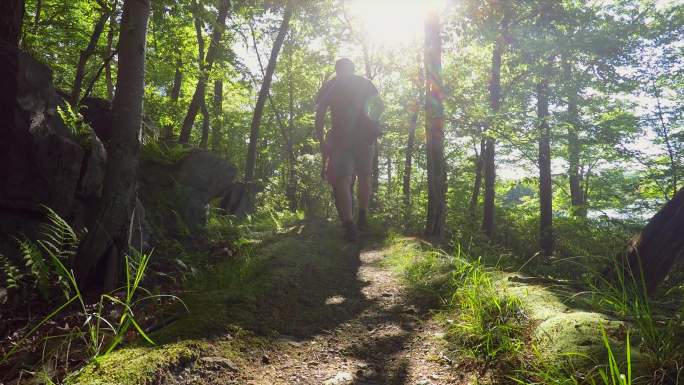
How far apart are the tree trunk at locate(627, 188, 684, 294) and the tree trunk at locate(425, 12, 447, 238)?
3.41 meters

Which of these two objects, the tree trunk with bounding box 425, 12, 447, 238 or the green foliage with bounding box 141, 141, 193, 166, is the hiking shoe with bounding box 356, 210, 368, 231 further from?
the green foliage with bounding box 141, 141, 193, 166

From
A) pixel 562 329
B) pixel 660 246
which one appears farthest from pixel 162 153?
pixel 660 246

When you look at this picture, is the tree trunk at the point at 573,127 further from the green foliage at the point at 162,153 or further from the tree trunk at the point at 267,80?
the green foliage at the point at 162,153

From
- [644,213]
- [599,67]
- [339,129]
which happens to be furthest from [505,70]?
[339,129]

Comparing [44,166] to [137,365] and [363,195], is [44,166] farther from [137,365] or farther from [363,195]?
[363,195]

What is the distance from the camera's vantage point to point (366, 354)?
2320mm

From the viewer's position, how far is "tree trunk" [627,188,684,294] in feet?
11.2

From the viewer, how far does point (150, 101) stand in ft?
39.8

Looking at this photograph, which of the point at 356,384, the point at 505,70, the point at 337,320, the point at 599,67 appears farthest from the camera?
the point at 505,70

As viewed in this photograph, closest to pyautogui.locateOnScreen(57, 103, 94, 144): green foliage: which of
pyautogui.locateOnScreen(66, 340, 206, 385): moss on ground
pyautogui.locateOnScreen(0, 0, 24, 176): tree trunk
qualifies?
pyautogui.locateOnScreen(0, 0, 24, 176): tree trunk

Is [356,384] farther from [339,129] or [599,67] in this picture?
[599,67]

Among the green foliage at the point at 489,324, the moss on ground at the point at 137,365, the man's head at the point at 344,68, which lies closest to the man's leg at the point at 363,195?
the man's head at the point at 344,68

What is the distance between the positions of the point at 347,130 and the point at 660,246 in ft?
13.0

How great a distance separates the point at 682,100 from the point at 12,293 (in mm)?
21032
